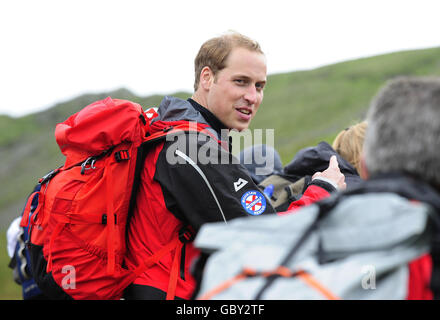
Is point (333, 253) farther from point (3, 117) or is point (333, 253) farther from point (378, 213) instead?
point (3, 117)

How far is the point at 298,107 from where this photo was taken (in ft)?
268

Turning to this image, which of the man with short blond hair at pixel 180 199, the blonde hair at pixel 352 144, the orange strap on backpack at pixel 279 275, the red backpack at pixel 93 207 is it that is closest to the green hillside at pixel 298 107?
the blonde hair at pixel 352 144

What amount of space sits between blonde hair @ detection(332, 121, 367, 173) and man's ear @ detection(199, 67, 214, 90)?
2248 millimetres

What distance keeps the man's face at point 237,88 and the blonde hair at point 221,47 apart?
0.17 feet

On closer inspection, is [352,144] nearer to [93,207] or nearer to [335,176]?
[335,176]

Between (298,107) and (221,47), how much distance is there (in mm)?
79029

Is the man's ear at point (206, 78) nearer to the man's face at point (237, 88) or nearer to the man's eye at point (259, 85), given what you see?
the man's face at point (237, 88)

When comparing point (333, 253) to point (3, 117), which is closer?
point (333, 253)

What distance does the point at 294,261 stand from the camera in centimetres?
212

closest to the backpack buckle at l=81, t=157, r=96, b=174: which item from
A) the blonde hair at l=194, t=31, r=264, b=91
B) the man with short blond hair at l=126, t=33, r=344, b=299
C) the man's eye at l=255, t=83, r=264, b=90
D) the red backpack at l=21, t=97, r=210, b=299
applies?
the red backpack at l=21, t=97, r=210, b=299

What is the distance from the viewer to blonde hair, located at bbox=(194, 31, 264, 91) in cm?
460

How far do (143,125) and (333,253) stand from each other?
8.47ft

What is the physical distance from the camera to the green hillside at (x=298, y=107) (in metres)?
70.2

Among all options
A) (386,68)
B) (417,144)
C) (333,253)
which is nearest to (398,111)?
(417,144)
